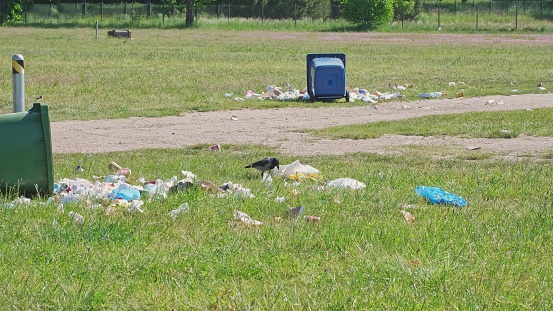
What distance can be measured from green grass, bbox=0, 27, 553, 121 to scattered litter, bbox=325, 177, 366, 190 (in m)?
Result: 8.78

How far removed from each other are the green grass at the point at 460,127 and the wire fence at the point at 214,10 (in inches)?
2714

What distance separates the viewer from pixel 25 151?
7.44m

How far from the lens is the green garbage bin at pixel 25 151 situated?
7.42 m

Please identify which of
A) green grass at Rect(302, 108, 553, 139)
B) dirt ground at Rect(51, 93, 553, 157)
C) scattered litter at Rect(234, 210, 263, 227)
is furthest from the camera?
green grass at Rect(302, 108, 553, 139)

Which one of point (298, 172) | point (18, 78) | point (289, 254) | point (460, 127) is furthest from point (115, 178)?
point (460, 127)

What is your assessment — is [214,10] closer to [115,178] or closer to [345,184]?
[115,178]

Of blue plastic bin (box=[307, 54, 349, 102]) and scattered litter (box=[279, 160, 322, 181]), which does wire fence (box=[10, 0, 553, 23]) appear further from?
scattered litter (box=[279, 160, 322, 181])

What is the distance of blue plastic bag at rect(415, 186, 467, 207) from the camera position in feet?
25.4

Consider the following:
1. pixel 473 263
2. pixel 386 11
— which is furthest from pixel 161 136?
pixel 386 11

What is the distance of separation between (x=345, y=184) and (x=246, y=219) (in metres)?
2.05

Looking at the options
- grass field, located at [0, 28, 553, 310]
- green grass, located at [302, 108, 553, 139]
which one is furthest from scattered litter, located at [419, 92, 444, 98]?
grass field, located at [0, 28, 553, 310]

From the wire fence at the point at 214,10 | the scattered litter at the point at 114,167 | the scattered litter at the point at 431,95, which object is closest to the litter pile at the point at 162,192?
the scattered litter at the point at 114,167

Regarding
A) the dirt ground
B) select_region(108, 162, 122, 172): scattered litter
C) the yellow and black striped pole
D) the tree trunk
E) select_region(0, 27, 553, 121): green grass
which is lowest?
the dirt ground

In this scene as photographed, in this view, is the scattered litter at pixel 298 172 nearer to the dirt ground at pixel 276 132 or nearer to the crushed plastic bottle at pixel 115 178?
the crushed plastic bottle at pixel 115 178
